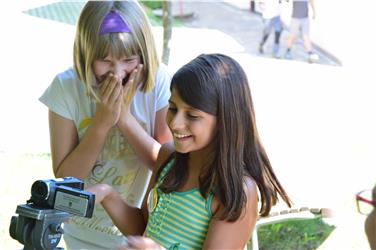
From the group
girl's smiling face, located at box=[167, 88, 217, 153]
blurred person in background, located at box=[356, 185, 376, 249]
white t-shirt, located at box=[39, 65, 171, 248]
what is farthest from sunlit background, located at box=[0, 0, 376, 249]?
Answer: blurred person in background, located at box=[356, 185, 376, 249]

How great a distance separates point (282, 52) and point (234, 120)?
7593mm

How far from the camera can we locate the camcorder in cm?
133

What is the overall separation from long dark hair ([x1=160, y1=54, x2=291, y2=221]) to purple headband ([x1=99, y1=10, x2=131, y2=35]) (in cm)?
29

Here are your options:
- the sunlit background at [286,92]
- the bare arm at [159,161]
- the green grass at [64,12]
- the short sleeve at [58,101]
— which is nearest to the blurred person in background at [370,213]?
the bare arm at [159,161]

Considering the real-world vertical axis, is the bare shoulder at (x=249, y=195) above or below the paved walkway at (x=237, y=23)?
above

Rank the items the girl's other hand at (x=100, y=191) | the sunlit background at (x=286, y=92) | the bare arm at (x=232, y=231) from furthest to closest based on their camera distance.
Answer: the sunlit background at (x=286, y=92)
the girl's other hand at (x=100, y=191)
the bare arm at (x=232, y=231)

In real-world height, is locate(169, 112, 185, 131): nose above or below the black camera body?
above

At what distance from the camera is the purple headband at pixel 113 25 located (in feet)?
6.13

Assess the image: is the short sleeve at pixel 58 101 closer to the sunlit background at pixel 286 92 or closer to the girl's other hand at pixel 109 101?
the girl's other hand at pixel 109 101

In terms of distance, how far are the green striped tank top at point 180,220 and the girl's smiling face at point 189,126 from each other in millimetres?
130

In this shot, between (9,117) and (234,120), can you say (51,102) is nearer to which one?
(234,120)

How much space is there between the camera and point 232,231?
160 centimetres

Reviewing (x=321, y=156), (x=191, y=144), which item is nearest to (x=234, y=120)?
(x=191, y=144)

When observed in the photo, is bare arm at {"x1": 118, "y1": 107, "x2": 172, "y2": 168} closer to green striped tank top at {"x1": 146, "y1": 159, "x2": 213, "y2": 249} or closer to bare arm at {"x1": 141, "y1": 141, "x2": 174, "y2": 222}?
bare arm at {"x1": 141, "y1": 141, "x2": 174, "y2": 222}
